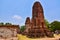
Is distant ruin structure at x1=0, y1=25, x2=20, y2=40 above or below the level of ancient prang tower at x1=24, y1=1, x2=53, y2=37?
below

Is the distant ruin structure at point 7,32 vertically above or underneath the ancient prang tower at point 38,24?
underneath

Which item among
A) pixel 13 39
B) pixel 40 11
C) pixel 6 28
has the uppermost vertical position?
pixel 40 11

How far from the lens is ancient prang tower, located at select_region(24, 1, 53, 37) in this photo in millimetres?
30234

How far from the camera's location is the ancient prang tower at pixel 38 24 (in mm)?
30234

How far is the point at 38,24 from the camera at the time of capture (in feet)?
106

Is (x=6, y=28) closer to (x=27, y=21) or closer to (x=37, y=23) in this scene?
(x=37, y=23)

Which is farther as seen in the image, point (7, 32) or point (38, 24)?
point (38, 24)

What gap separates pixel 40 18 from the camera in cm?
3288

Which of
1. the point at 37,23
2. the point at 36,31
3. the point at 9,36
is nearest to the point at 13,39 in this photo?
the point at 9,36

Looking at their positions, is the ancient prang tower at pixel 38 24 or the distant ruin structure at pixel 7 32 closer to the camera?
the distant ruin structure at pixel 7 32

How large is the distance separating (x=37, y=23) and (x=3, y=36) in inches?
720

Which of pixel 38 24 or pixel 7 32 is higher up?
pixel 38 24

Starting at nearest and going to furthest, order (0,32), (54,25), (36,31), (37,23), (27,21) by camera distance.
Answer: (0,32) → (36,31) → (37,23) → (27,21) → (54,25)

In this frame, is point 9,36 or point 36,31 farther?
point 36,31
